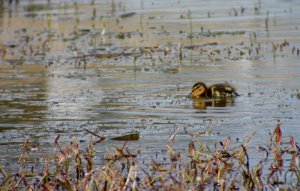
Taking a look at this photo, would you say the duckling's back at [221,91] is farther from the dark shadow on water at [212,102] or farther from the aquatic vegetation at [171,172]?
the aquatic vegetation at [171,172]

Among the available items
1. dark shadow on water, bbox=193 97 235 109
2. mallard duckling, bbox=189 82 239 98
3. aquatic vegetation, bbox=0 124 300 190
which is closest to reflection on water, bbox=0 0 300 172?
dark shadow on water, bbox=193 97 235 109

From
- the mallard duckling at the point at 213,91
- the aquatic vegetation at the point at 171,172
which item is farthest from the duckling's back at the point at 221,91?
the aquatic vegetation at the point at 171,172

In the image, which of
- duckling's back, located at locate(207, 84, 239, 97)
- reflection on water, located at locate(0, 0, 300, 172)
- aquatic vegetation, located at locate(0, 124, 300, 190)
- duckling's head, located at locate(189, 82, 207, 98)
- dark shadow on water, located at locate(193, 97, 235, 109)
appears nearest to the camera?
aquatic vegetation, located at locate(0, 124, 300, 190)

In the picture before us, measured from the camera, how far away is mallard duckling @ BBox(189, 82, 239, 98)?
12344mm

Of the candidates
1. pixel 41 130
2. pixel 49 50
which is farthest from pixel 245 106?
pixel 49 50

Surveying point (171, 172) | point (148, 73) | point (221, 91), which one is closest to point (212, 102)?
point (221, 91)

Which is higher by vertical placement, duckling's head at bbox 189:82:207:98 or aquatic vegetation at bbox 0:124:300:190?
duckling's head at bbox 189:82:207:98

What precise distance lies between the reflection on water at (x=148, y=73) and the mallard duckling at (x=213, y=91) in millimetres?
131

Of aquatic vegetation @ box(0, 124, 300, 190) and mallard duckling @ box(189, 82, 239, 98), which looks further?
mallard duckling @ box(189, 82, 239, 98)

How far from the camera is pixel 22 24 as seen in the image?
2388 cm

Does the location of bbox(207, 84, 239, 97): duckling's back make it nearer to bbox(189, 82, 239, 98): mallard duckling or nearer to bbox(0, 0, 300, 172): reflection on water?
bbox(189, 82, 239, 98): mallard duckling

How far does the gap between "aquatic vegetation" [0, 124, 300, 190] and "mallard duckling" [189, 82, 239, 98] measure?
367cm

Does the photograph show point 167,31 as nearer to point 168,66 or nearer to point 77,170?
point 168,66

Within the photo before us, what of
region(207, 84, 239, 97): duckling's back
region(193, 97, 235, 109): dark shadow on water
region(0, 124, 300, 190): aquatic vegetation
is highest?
region(207, 84, 239, 97): duckling's back
